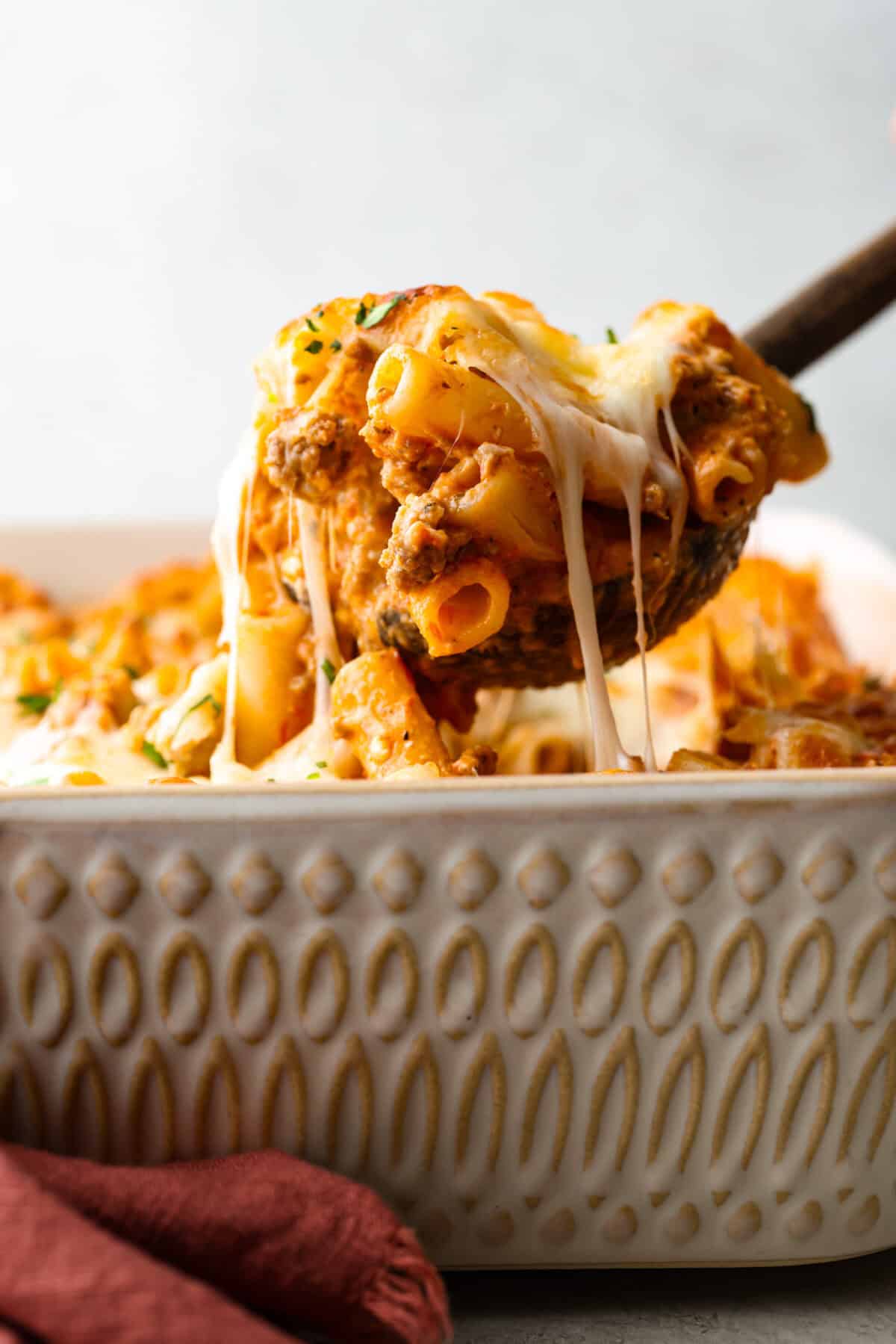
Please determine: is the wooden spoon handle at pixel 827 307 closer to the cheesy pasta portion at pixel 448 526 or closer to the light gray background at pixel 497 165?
the cheesy pasta portion at pixel 448 526

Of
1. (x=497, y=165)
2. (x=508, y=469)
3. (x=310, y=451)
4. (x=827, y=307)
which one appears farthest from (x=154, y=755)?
(x=497, y=165)

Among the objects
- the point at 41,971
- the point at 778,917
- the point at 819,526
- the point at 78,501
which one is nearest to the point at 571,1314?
the point at 778,917

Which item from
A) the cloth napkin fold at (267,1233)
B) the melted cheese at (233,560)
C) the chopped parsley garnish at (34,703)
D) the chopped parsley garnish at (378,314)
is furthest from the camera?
the chopped parsley garnish at (34,703)

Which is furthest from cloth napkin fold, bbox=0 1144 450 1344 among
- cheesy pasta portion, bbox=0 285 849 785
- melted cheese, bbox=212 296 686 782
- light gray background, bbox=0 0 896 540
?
light gray background, bbox=0 0 896 540

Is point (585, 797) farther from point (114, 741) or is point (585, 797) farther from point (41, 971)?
point (114, 741)

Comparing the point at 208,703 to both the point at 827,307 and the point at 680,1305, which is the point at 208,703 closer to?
the point at 680,1305

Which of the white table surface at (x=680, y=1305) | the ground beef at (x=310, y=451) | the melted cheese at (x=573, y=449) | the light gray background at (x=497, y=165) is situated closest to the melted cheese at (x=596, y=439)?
the melted cheese at (x=573, y=449)
